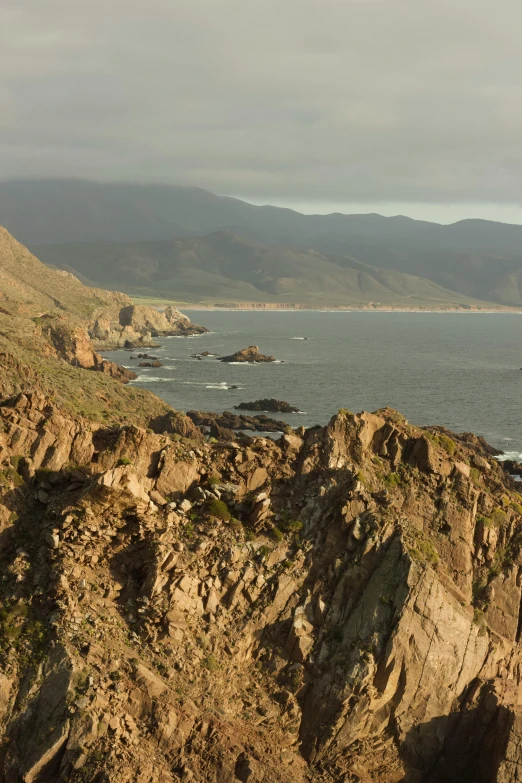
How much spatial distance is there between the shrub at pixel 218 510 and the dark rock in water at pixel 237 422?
76.2 m

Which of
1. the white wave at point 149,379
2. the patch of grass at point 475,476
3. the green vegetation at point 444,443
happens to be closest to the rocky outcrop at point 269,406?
the white wave at point 149,379

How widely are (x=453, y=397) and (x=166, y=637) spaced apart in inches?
4694

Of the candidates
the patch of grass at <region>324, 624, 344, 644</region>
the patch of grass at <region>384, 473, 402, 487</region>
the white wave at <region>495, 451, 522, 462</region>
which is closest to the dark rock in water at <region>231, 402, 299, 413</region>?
the white wave at <region>495, 451, 522, 462</region>

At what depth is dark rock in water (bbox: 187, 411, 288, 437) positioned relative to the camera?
4094 inches

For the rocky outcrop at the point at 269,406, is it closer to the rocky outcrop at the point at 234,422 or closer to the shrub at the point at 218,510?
the rocky outcrop at the point at 234,422

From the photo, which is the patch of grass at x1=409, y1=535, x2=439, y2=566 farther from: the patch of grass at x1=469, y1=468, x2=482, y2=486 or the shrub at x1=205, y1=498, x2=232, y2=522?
the shrub at x1=205, y1=498, x2=232, y2=522

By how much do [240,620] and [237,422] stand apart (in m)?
83.0

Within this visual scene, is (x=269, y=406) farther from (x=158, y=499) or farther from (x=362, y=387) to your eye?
(x=158, y=499)

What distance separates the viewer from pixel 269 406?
390 feet

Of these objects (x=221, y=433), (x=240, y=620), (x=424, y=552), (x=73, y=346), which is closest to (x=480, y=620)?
(x=424, y=552)

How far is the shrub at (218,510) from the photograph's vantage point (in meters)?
24.5

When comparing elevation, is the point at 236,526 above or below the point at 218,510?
below

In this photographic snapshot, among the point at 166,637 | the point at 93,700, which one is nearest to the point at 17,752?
the point at 93,700

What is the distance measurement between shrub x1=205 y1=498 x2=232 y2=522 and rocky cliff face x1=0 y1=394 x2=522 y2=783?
10cm
